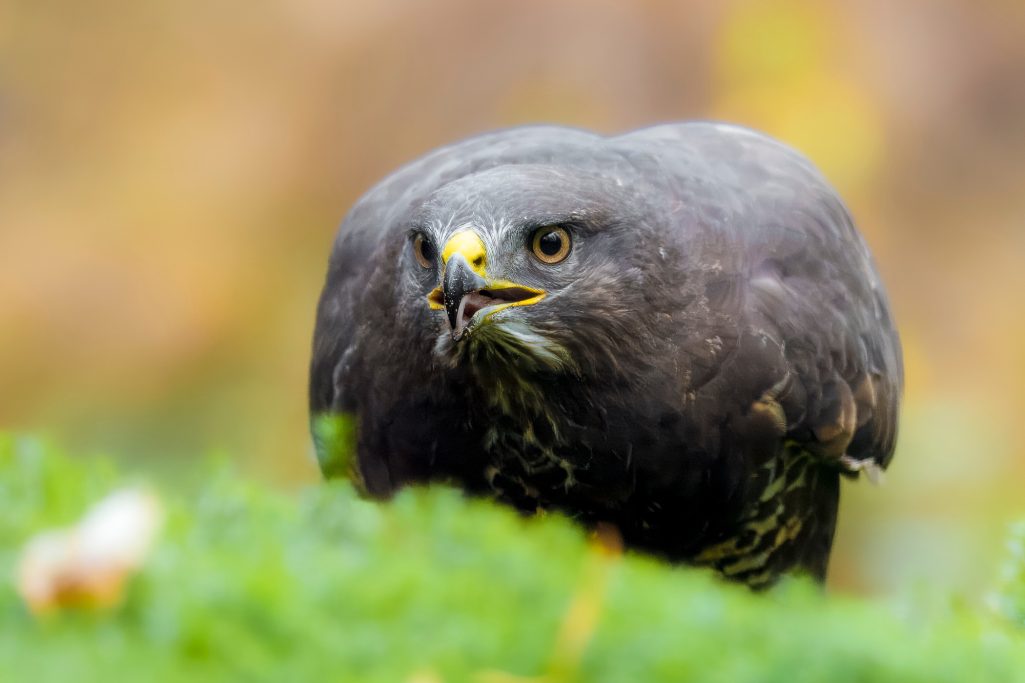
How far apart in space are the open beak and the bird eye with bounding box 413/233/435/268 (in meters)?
0.15

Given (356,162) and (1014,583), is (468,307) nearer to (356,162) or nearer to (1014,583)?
(1014,583)

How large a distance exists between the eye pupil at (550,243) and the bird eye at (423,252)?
0.36 meters

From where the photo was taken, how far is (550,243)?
177 inches

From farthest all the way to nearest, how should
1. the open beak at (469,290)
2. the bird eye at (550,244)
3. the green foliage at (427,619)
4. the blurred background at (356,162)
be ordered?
the blurred background at (356,162) < the bird eye at (550,244) < the open beak at (469,290) < the green foliage at (427,619)

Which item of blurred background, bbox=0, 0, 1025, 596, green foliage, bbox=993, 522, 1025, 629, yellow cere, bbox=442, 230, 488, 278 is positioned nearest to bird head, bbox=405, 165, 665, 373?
yellow cere, bbox=442, 230, 488, 278

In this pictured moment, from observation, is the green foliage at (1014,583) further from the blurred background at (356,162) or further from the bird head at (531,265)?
the blurred background at (356,162)

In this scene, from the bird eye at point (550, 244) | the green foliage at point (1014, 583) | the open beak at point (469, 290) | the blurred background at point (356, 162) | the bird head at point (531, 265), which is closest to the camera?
the green foliage at point (1014, 583)

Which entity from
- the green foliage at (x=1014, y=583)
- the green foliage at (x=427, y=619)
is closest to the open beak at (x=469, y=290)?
the green foliage at (x=427, y=619)

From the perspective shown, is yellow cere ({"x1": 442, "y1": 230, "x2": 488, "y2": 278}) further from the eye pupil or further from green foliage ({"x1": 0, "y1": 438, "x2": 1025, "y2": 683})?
green foliage ({"x1": 0, "y1": 438, "x2": 1025, "y2": 683})

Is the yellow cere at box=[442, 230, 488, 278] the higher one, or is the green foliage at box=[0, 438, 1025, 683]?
the yellow cere at box=[442, 230, 488, 278]

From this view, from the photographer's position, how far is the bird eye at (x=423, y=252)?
454 centimetres

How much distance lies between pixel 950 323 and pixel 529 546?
1021cm

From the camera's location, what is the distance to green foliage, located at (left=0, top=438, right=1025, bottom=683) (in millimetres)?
2299

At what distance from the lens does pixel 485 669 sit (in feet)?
7.77
